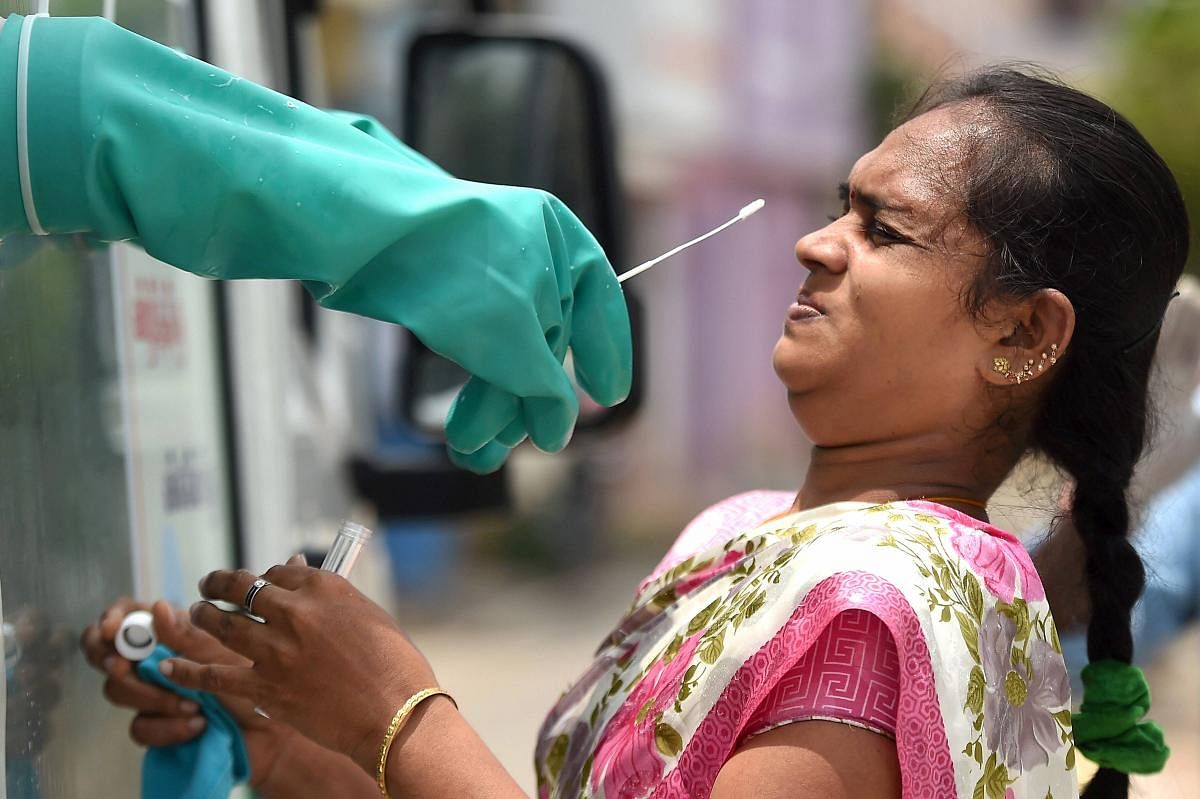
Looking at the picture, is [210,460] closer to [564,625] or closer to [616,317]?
[616,317]

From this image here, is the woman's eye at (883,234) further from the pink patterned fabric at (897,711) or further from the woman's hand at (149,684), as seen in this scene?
the woman's hand at (149,684)

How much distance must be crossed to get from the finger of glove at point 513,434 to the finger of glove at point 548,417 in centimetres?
2

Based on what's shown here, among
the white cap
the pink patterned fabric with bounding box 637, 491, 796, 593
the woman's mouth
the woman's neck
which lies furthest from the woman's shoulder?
the white cap

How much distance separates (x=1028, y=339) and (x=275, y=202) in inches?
35.1

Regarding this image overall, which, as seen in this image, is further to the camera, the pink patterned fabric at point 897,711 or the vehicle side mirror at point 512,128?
the vehicle side mirror at point 512,128

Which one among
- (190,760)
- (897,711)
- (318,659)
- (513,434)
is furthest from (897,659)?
(190,760)

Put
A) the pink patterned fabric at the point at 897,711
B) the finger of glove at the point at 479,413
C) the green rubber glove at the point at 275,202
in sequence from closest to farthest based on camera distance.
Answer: the green rubber glove at the point at 275,202
the pink patterned fabric at the point at 897,711
the finger of glove at the point at 479,413

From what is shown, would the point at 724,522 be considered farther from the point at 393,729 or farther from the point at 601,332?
the point at 393,729

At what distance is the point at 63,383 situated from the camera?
1533mm

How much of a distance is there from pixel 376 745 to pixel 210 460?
0.92 metres

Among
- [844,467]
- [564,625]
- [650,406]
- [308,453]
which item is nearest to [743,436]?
[650,406]

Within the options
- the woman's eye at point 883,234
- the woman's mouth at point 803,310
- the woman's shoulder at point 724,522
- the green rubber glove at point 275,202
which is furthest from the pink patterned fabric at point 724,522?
the green rubber glove at point 275,202

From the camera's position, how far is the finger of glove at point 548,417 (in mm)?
1432

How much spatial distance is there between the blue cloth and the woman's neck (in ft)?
2.57
